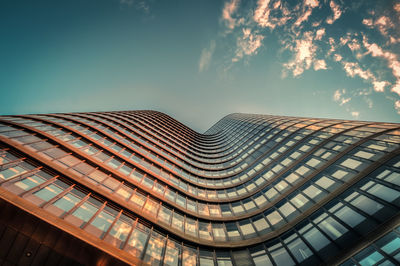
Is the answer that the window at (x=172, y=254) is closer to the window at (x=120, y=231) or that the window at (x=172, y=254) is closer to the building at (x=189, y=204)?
the building at (x=189, y=204)

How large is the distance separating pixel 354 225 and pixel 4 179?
60.8 feet

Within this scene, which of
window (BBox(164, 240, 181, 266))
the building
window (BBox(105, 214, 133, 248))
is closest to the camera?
the building

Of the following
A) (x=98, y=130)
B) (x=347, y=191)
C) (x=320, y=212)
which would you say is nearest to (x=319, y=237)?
(x=320, y=212)

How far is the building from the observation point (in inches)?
311

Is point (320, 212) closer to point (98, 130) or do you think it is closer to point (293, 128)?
point (293, 128)

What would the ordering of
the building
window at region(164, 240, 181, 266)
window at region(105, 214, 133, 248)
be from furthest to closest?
window at region(164, 240, 181, 266) < window at region(105, 214, 133, 248) < the building

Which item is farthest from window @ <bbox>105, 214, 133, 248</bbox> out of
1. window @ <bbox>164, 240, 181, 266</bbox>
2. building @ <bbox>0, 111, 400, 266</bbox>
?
window @ <bbox>164, 240, 181, 266</bbox>

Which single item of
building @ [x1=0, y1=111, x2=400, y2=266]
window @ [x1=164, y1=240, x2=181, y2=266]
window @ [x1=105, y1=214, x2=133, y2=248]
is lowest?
window @ [x1=164, y1=240, x2=181, y2=266]

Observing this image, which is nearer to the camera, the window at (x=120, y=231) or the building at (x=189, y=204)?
the building at (x=189, y=204)

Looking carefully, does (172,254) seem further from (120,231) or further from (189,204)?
(189,204)

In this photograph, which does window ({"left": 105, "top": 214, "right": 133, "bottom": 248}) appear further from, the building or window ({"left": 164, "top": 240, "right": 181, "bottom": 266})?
window ({"left": 164, "top": 240, "right": 181, "bottom": 266})

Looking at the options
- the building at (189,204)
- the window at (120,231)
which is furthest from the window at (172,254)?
the window at (120,231)

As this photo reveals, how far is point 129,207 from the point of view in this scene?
12406 millimetres

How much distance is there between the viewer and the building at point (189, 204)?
7.89 metres
